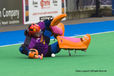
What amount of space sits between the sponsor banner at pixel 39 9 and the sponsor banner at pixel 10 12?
0.30 m

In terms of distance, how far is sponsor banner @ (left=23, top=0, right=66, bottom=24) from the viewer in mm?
19516

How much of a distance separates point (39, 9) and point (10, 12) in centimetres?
188

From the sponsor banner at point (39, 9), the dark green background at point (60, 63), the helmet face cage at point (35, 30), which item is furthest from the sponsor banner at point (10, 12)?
the helmet face cage at point (35, 30)

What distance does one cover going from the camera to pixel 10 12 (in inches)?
737

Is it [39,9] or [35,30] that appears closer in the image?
[35,30]

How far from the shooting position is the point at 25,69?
7938mm

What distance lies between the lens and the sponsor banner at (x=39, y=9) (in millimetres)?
19516

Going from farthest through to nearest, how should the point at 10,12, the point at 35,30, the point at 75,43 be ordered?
the point at 10,12 → the point at 75,43 → the point at 35,30

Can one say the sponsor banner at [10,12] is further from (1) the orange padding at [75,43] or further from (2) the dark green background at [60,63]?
(1) the orange padding at [75,43]

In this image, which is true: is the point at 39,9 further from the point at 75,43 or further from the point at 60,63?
the point at 60,63

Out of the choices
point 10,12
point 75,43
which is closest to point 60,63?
point 75,43

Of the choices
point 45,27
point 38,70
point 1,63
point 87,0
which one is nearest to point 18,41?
point 45,27

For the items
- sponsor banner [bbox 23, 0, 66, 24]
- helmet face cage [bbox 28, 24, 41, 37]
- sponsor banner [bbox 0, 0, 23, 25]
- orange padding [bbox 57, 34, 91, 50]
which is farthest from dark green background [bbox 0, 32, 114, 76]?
sponsor banner [bbox 23, 0, 66, 24]

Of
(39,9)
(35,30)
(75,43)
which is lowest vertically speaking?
(75,43)
